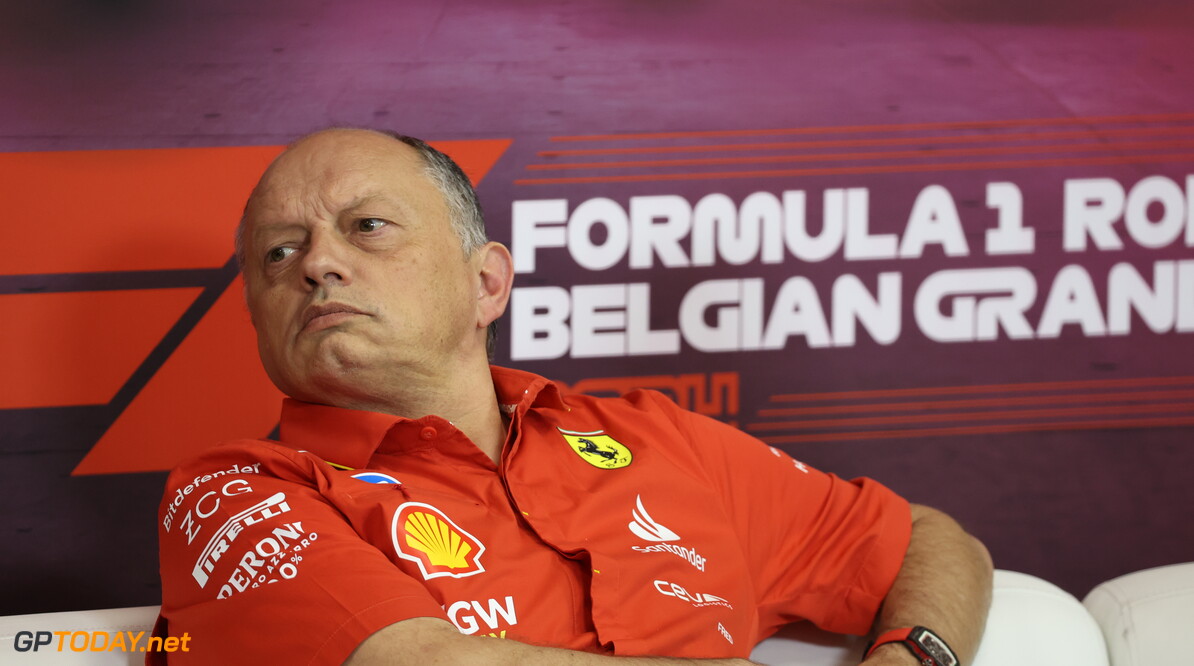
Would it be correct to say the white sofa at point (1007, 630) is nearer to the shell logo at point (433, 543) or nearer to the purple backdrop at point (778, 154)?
the shell logo at point (433, 543)

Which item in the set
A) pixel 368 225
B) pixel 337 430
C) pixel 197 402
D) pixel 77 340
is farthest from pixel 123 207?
pixel 337 430

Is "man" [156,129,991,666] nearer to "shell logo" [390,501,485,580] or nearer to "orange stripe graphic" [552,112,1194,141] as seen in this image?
"shell logo" [390,501,485,580]

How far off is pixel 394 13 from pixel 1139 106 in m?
1.48

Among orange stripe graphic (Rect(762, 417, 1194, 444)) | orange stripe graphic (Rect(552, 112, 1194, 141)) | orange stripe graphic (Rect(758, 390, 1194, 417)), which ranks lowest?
orange stripe graphic (Rect(762, 417, 1194, 444))

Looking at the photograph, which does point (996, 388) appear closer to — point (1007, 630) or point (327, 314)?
point (1007, 630)

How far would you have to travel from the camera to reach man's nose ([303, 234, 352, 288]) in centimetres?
150

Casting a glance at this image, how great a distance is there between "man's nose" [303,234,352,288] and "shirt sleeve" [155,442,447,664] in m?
0.24

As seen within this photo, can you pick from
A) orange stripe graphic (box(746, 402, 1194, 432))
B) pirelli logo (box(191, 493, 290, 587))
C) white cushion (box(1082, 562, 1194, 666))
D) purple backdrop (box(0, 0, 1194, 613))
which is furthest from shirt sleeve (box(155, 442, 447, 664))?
orange stripe graphic (box(746, 402, 1194, 432))

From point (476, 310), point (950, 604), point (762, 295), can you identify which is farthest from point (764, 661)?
point (762, 295)

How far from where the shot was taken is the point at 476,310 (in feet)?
5.53

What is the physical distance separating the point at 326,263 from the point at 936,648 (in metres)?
0.94

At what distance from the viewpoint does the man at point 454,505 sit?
4.02 feet

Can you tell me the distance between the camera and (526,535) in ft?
4.77

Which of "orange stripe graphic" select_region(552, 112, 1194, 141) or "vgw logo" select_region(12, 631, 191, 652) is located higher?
"orange stripe graphic" select_region(552, 112, 1194, 141)
